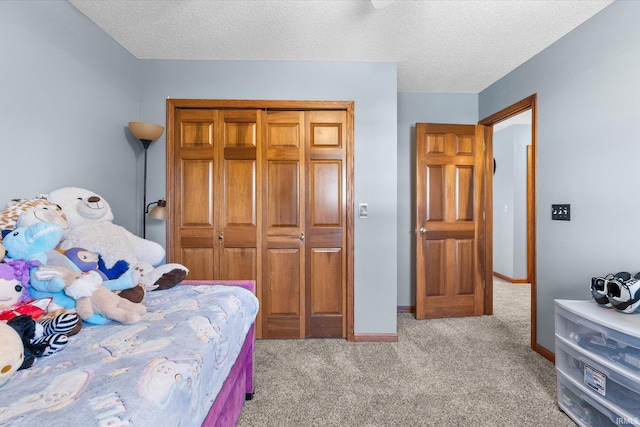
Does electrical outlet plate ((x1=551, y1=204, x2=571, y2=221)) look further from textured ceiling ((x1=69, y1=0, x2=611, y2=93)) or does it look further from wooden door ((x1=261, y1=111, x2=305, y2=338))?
wooden door ((x1=261, y1=111, x2=305, y2=338))

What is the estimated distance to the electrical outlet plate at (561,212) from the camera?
2.10 meters

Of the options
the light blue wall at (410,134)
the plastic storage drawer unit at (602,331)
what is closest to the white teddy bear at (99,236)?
the plastic storage drawer unit at (602,331)

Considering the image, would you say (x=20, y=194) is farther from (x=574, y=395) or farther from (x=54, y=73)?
(x=574, y=395)

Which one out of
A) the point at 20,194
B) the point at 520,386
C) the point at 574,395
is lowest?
the point at 520,386

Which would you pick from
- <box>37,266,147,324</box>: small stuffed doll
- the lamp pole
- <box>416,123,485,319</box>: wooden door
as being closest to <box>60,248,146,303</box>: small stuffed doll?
<box>37,266,147,324</box>: small stuffed doll

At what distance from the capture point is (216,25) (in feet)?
6.84

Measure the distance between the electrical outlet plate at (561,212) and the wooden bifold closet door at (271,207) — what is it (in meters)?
1.62

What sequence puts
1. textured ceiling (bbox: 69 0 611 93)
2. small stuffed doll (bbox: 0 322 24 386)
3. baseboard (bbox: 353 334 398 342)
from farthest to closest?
baseboard (bbox: 353 334 398 342) → textured ceiling (bbox: 69 0 611 93) → small stuffed doll (bbox: 0 322 24 386)

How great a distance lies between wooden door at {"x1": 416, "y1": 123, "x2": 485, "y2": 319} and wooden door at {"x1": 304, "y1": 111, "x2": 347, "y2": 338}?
3.25 ft

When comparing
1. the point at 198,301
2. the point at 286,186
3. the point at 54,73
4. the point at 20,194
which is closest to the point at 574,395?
the point at 198,301

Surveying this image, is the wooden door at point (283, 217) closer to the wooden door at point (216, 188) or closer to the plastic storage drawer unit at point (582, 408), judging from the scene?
the wooden door at point (216, 188)

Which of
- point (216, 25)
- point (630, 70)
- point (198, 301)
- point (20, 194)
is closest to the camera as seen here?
point (198, 301)

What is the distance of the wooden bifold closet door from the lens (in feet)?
8.50

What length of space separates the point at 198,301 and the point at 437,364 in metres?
1.84
